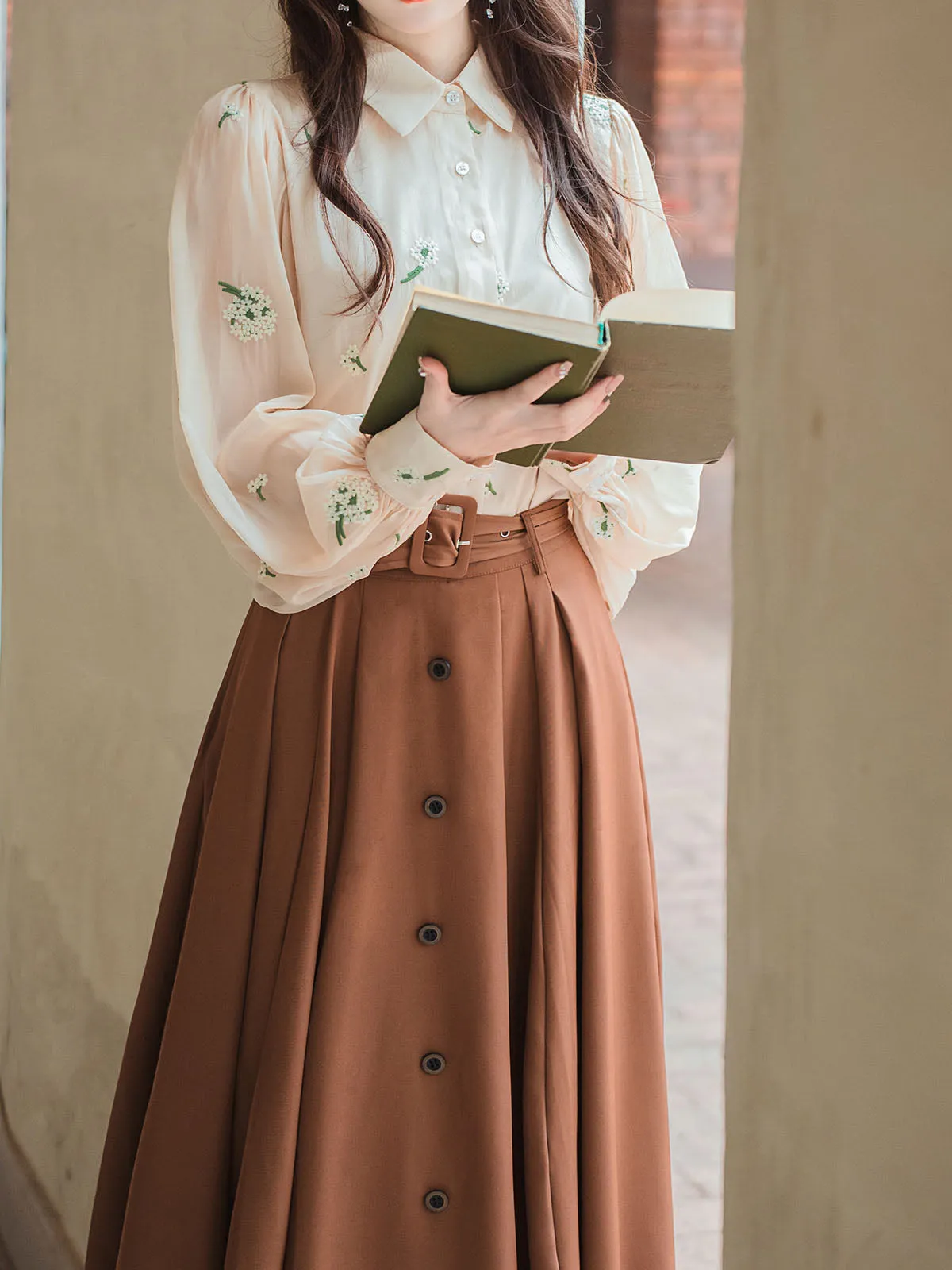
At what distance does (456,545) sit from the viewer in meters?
1.44

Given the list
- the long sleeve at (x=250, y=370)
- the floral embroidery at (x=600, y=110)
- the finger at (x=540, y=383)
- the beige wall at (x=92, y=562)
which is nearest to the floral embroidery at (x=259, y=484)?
the long sleeve at (x=250, y=370)

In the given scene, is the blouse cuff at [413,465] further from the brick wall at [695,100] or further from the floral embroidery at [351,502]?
the brick wall at [695,100]

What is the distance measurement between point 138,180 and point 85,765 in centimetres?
96

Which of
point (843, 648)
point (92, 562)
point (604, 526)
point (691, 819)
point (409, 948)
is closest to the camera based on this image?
point (843, 648)

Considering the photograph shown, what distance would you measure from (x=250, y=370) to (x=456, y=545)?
277 mm

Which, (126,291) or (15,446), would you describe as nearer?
(126,291)

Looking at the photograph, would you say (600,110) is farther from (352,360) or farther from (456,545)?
(456,545)

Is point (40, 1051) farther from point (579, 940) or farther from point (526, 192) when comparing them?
point (526, 192)

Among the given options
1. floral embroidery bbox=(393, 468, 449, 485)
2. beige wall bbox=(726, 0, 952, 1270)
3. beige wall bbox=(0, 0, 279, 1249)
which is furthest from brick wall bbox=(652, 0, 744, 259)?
beige wall bbox=(726, 0, 952, 1270)

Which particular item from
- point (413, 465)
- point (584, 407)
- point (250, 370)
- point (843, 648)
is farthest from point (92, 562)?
point (843, 648)

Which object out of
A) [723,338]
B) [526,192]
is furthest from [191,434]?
[723,338]

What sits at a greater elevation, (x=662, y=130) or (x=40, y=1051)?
(x=662, y=130)

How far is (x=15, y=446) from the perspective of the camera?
2730 millimetres

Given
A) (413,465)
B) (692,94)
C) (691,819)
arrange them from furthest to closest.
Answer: (692,94)
(691,819)
(413,465)
